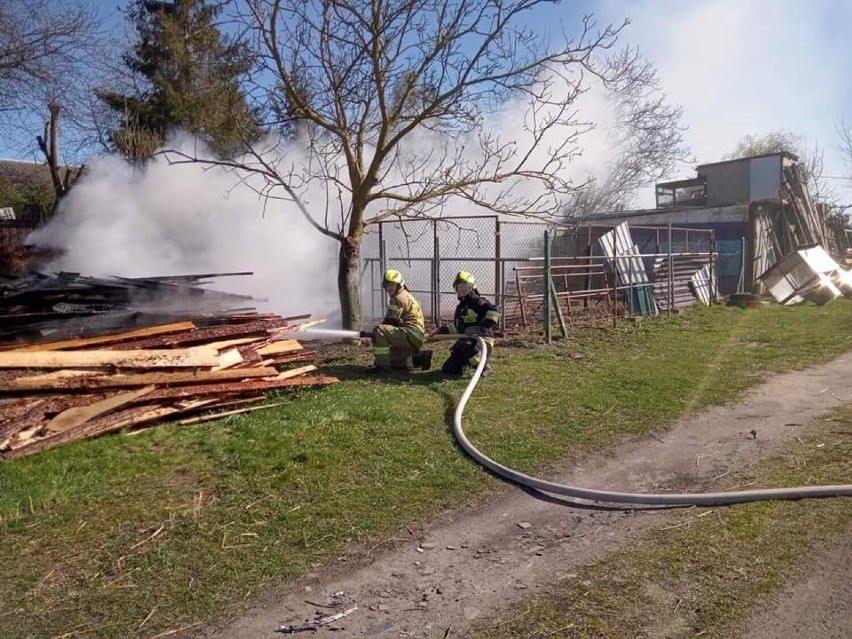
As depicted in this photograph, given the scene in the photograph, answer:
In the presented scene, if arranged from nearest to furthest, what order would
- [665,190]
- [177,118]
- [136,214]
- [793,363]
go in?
1. [793,363]
2. [136,214]
3. [177,118]
4. [665,190]

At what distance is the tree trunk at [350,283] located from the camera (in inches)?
395

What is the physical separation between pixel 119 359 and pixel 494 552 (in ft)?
14.0

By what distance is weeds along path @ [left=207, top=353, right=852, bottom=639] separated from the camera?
9.99 ft

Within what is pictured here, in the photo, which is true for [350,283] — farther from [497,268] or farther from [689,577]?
[689,577]

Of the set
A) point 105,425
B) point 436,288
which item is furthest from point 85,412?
point 436,288

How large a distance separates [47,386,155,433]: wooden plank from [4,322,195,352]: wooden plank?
4.00 feet

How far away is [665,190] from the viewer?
2800cm

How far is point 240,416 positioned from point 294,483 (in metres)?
1.92

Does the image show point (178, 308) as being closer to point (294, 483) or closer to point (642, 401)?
point (294, 483)

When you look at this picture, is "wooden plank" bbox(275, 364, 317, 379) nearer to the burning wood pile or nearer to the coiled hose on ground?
the burning wood pile

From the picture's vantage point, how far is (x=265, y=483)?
15.1 feet

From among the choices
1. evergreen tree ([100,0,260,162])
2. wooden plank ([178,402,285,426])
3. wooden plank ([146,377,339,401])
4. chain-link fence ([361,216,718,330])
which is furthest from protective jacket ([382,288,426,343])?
evergreen tree ([100,0,260,162])

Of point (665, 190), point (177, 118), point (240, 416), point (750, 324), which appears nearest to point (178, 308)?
point (240, 416)

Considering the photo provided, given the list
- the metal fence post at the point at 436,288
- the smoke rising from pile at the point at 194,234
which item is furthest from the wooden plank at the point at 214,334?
the smoke rising from pile at the point at 194,234
